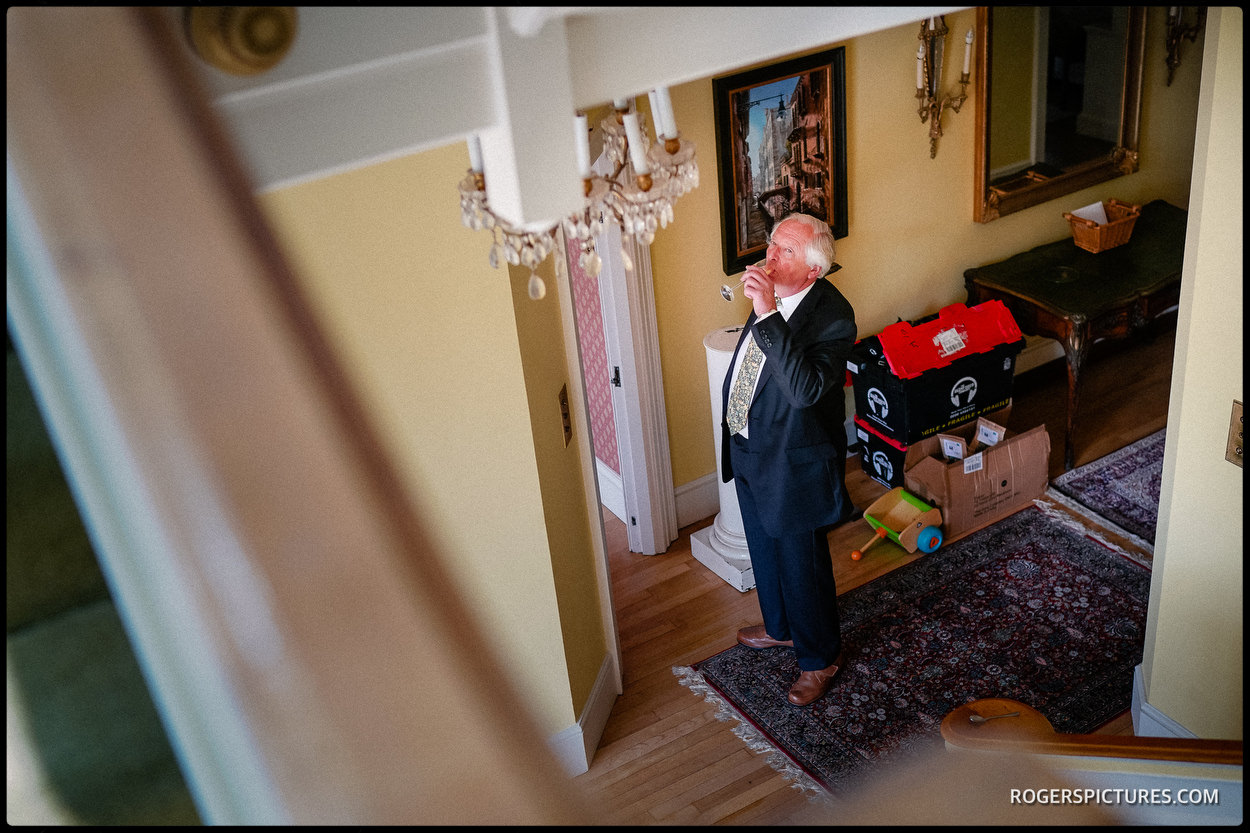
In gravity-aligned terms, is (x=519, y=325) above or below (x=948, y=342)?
above

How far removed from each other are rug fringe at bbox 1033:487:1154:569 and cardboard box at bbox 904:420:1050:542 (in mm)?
69

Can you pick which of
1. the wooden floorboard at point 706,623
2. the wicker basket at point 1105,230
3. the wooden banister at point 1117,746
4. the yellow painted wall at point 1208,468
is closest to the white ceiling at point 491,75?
the wooden banister at point 1117,746

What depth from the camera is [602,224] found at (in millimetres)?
1984

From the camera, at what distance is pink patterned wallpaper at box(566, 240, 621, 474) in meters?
4.30

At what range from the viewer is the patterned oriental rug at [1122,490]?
4383 millimetres

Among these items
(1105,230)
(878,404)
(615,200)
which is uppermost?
(615,200)

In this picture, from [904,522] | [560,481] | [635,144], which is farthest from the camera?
[904,522]

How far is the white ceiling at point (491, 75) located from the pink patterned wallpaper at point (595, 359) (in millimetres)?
3385

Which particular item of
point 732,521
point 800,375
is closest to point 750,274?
point 800,375

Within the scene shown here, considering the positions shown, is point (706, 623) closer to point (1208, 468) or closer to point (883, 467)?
point (883, 467)

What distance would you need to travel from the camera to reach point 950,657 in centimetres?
375

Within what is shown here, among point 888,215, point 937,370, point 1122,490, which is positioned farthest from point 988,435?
point 888,215

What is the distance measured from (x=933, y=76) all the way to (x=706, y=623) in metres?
2.48

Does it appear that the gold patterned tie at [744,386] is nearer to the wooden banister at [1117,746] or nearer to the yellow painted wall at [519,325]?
the yellow painted wall at [519,325]
